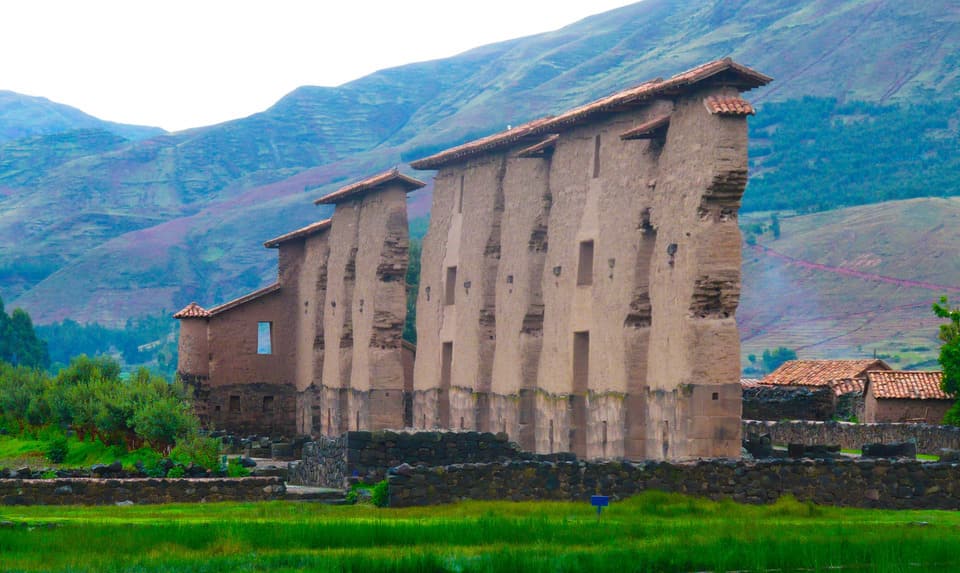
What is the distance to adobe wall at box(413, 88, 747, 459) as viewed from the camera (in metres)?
33.8

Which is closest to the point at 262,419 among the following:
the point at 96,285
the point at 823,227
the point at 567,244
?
the point at 567,244

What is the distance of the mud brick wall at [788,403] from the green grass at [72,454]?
22.9 meters

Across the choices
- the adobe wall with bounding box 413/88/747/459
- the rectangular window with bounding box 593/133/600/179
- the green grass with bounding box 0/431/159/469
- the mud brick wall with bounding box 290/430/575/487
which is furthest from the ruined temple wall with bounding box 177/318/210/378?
the mud brick wall with bounding box 290/430/575/487

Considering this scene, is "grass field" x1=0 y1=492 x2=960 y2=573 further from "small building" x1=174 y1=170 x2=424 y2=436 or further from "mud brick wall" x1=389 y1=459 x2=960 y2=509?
"small building" x1=174 y1=170 x2=424 y2=436

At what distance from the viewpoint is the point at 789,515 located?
24.8 metres

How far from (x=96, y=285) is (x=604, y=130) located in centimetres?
16497

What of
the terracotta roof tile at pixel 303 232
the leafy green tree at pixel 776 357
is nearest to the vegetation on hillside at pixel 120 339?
the leafy green tree at pixel 776 357

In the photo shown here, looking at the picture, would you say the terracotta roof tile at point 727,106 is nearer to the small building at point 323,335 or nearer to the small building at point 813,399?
the small building at point 323,335

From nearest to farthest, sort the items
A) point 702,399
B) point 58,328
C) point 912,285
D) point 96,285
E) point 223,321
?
point 702,399, point 223,321, point 912,285, point 58,328, point 96,285

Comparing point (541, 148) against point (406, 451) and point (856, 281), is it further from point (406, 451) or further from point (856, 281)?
point (856, 281)

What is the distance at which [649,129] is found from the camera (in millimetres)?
36625

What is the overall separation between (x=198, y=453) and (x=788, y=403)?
84.6ft

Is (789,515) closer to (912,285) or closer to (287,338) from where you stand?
(287,338)

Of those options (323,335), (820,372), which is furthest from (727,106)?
(323,335)
